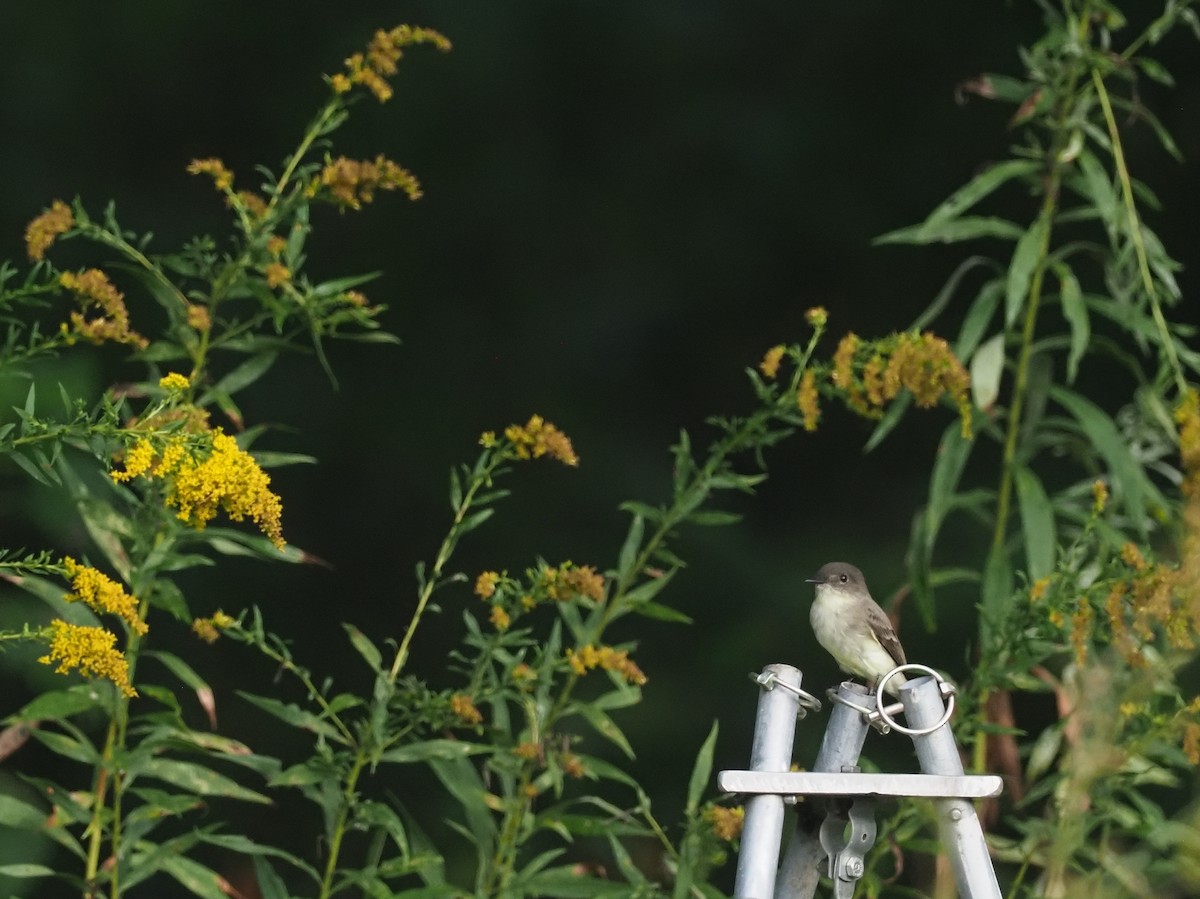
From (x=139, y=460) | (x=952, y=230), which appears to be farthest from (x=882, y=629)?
(x=139, y=460)

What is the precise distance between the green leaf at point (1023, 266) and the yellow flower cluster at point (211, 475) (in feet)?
5.58

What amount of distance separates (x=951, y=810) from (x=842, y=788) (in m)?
0.15

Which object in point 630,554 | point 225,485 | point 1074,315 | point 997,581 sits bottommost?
point 225,485

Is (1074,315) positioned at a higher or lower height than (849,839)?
higher

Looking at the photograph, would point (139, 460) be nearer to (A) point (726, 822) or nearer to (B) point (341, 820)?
(B) point (341, 820)

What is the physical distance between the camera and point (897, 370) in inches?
121

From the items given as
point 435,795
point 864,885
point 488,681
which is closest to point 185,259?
point 488,681

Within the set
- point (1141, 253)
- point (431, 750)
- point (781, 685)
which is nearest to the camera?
point (781, 685)

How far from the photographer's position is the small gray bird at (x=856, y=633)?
3.00 metres

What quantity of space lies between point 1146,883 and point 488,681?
3.85 feet

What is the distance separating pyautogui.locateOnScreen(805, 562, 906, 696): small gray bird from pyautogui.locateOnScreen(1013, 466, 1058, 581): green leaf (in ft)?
1.58

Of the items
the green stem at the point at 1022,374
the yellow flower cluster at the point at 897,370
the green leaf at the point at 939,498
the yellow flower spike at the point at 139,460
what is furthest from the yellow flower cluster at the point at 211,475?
the green stem at the point at 1022,374

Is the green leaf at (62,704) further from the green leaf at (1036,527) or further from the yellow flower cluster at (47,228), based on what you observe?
the green leaf at (1036,527)

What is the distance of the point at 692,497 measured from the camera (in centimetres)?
322
